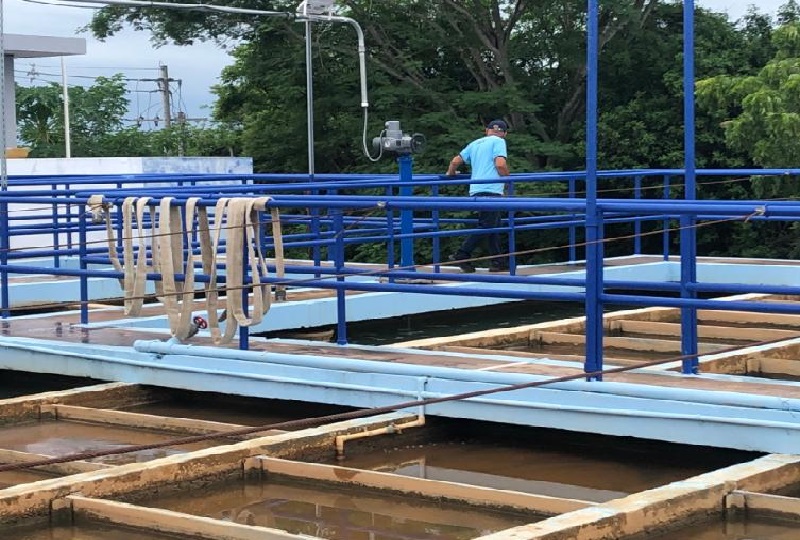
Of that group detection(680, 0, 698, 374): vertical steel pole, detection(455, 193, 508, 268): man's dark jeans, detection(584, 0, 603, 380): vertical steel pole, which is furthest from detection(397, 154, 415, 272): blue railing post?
detection(584, 0, 603, 380): vertical steel pole

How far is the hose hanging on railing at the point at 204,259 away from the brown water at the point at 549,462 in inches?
69.8

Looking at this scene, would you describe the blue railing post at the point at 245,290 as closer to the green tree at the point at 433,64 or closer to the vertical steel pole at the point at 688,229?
the vertical steel pole at the point at 688,229

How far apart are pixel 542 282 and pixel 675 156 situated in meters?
17.8

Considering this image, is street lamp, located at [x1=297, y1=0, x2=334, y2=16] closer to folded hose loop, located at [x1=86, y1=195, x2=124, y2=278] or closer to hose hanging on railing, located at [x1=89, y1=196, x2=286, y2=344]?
hose hanging on railing, located at [x1=89, y1=196, x2=286, y2=344]

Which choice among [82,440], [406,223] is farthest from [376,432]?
[406,223]

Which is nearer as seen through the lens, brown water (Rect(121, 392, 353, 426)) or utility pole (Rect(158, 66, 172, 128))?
brown water (Rect(121, 392, 353, 426))

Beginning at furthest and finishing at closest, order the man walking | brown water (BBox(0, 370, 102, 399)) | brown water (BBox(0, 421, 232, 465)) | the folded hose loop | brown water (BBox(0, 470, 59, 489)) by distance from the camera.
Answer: the man walking < brown water (BBox(0, 370, 102, 399)) < the folded hose loop < brown water (BBox(0, 421, 232, 465)) < brown water (BBox(0, 470, 59, 489))

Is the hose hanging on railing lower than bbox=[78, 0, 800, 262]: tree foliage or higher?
lower

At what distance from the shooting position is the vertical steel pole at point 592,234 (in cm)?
754

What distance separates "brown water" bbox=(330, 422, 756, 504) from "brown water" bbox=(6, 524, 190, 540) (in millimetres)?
1719

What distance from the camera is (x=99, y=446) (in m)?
8.52

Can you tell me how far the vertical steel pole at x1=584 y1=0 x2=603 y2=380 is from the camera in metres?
7.54

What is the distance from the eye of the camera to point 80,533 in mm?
6520

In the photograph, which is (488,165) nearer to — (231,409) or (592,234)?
(231,409)
